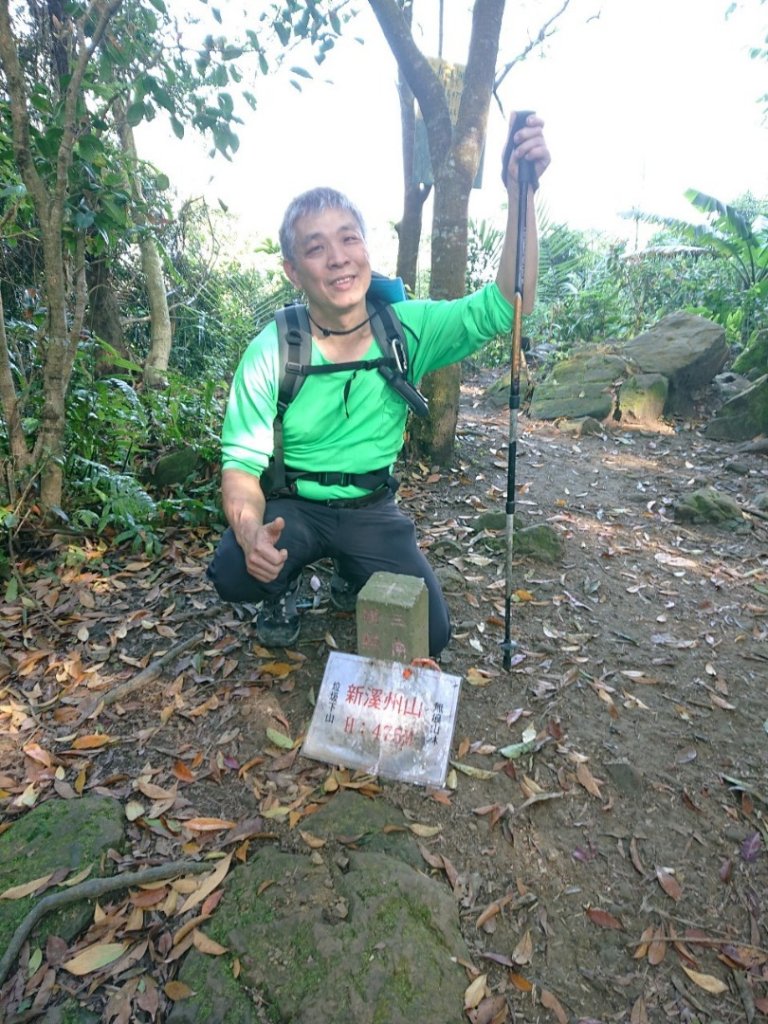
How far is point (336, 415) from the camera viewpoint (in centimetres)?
267

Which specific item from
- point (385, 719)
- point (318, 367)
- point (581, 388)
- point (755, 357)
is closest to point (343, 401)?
point (318, 367)

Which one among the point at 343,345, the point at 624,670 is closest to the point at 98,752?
the point at 343,345

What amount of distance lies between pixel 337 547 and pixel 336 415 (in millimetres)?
608

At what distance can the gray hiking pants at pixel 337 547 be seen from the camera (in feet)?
8.87

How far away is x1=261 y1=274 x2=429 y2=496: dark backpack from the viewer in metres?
2.55

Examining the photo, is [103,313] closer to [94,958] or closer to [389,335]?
[389,335]

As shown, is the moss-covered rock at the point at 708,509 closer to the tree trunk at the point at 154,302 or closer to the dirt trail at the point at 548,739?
the dirt trail at the point at 548,739

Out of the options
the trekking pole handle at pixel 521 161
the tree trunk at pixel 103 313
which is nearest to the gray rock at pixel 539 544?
A: the trekking pole handle at pixel 521 161

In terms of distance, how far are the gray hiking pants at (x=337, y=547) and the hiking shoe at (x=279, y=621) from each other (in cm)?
11

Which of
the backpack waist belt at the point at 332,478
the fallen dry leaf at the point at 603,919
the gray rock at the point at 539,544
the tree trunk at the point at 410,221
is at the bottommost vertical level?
the fallen dry leaf at the point at 603,919

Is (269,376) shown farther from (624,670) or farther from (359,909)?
(624,670)

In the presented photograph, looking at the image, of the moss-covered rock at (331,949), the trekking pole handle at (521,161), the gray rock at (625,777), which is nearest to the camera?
the moss-covered rock at (331,949)

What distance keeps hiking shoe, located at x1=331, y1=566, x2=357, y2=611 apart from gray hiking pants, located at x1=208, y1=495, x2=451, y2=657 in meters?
0.26

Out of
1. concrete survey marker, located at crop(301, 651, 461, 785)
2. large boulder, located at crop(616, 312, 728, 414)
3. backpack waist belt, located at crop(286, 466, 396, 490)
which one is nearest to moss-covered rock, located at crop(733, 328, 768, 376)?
large boulder, located at crop(616, 312, 728, 414)
